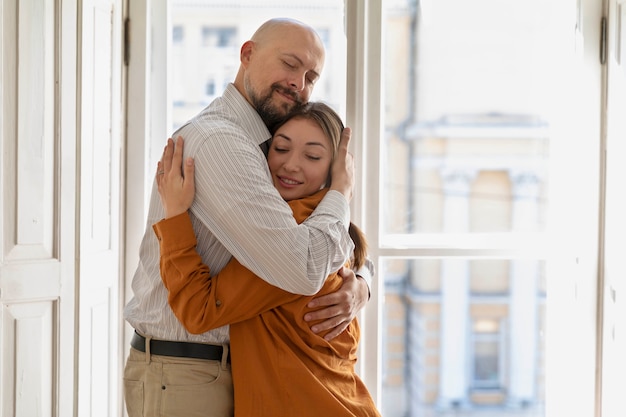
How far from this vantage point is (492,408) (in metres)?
2.60

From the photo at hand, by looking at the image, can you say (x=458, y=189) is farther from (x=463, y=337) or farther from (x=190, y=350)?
(x=190, y=350)

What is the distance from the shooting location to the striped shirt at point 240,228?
5.20ft

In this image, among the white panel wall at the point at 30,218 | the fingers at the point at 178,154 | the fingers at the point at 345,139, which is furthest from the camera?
the fingers at the point at 345,139

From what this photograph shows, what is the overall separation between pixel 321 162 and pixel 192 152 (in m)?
0.36

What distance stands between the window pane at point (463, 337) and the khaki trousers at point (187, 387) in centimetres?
93

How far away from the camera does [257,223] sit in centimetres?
158

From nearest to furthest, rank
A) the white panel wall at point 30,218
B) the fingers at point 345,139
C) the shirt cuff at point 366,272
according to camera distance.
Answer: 1. the white panel wall at point 30,218
2. the fingers at point 345,139
3. the shirt cuff at point 366,272

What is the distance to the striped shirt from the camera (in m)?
1.59

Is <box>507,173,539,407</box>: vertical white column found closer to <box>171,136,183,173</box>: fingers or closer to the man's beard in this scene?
the man's beard

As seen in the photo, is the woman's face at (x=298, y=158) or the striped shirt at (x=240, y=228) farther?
the woman's face at (x=298, y=158)

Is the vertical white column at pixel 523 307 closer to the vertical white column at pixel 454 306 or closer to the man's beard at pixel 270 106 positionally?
the vertical white column at pixel 454 306

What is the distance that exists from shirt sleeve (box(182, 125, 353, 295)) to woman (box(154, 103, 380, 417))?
0.18ft

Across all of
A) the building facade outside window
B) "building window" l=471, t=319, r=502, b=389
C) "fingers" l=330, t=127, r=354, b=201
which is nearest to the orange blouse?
"fingers" l=330, t=127, r=354, b=201

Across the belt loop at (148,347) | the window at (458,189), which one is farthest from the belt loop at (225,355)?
the window at (458,189)
